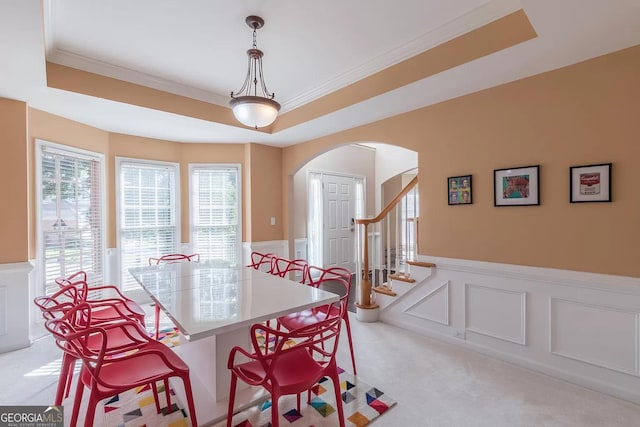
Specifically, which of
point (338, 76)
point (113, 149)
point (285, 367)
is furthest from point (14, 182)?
point (338, 76)

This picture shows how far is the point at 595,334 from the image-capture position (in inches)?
90.5

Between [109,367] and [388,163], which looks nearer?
[109,367]

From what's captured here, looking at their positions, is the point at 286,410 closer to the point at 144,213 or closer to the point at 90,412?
the point at 90,412

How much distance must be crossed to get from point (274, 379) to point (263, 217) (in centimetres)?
374

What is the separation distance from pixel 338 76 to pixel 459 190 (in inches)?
69.8

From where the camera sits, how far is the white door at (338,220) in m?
6.15

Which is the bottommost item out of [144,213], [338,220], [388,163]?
[338,220]

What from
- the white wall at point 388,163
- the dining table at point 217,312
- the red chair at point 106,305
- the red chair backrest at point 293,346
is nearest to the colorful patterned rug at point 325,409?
the dining table at point 217,312

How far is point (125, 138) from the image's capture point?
173 inches

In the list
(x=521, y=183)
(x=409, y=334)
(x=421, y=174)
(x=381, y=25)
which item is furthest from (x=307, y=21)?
(x=409, y=334)

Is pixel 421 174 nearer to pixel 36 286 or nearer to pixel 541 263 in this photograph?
pixel 541 263

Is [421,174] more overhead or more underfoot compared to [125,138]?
more underfoot

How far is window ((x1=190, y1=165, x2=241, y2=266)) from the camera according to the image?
16.3 feet

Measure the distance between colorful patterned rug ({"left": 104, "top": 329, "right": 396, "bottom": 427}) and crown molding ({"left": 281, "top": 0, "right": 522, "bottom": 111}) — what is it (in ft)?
9.37
